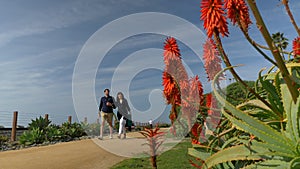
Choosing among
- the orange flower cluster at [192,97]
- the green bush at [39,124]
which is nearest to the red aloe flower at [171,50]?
the orange flower cluster at [192,97]

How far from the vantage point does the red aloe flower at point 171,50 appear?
140 cm

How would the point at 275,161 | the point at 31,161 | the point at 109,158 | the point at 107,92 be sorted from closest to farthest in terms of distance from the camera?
the point at 275,161, the point at 31,161, the point at 109,158, the point at 107,92

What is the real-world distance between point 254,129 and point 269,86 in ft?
1.11

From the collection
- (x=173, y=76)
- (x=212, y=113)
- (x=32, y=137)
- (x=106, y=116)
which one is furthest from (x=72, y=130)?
(x=173, y=76)

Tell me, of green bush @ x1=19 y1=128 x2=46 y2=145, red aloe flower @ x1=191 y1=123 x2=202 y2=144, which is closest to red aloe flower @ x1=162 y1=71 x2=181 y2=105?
red aloe flower @ x1=191 y1=123 x2=202 y2=144

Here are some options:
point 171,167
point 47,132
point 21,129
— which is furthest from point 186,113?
point 21,129

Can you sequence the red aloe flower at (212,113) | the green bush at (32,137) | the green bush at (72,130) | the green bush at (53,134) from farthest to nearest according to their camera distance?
the green bush at (72,130) → the green bush at (53,134) → the green bush at (32,137) → the red aloe flower at (212,113)

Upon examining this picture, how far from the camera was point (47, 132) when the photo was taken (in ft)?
41.4

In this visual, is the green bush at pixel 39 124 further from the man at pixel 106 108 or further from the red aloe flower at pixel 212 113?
the red aloe flower at pixel 212 113

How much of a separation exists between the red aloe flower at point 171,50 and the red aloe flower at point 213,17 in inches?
9.2

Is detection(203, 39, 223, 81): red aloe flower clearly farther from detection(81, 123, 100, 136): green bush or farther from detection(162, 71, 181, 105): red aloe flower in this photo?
detection(81, 123, 100, 136): green bush

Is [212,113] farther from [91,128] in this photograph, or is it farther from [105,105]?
[91,128]

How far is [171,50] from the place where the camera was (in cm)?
145

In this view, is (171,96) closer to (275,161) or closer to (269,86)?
(269,86)
